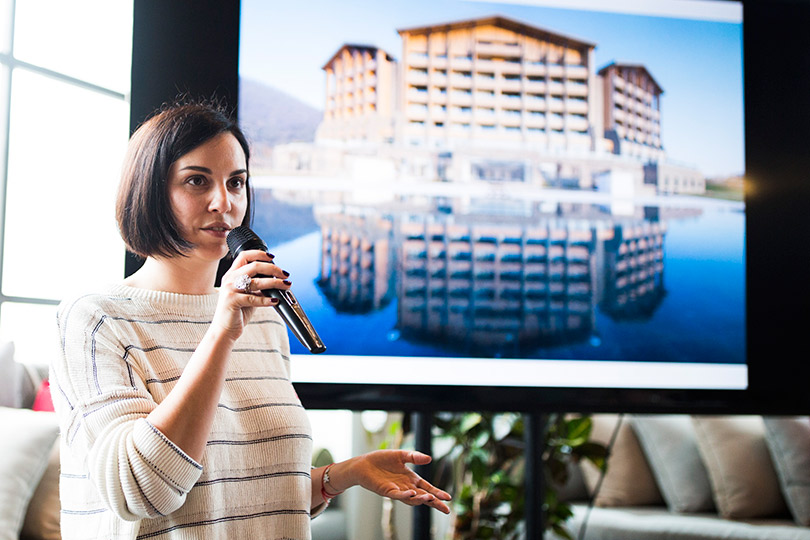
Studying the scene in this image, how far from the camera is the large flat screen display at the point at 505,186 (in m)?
2.06

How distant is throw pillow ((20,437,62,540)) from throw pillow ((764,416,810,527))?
2.77 meters

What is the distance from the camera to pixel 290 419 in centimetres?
136

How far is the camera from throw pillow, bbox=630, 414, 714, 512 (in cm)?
315

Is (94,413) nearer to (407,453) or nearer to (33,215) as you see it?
(407,453)

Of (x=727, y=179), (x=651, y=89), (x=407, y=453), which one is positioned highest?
(x=651, y=89)

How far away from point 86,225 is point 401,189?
1.51 meters

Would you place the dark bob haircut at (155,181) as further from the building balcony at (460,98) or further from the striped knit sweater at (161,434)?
the building balcony at (460,98)

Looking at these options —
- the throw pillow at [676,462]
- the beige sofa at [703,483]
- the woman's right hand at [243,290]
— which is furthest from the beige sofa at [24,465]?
the throw pillow at [676,462]

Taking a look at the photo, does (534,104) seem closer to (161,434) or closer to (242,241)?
(242,241)

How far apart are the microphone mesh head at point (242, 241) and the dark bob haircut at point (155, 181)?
0.35 ft

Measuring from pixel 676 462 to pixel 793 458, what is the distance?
464mm

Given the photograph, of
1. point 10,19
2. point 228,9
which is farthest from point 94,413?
point 10,19

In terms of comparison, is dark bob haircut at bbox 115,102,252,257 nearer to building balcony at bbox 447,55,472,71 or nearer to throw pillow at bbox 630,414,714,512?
building balcony at bbox 447,55,472,71

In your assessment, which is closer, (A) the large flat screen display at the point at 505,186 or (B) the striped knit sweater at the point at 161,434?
(B) the striped knit sweater at the point at 161,434
